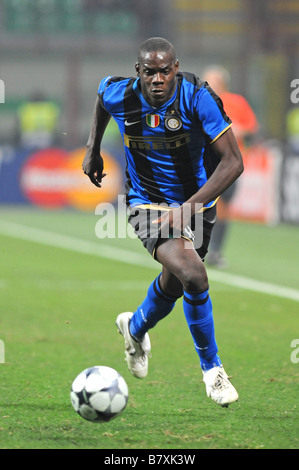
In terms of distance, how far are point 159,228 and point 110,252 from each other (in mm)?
7235

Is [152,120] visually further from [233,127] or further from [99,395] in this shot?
[233,127]

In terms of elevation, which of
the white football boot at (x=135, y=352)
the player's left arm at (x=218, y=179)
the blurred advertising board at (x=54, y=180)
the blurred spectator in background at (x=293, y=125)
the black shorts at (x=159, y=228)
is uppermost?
the player's left arm at (x=218, y=179)

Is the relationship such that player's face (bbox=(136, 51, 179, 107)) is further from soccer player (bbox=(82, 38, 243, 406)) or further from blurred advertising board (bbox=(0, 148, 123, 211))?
blurred advertising board (bbox=(0, 148, 123, 211))

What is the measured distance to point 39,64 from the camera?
3294 centimetres

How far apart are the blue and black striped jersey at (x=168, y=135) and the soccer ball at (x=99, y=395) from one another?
1.15 metres

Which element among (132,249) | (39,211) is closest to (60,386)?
(132,249)

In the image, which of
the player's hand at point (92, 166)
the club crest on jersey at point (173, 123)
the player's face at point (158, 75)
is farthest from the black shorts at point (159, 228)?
the player's face at point (158, 75)

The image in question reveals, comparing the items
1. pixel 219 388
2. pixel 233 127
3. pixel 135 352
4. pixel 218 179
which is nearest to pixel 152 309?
pixel 135 352

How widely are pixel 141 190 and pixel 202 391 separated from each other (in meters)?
1.11

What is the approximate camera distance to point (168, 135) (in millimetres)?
4875

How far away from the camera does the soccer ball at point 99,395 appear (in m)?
4.22

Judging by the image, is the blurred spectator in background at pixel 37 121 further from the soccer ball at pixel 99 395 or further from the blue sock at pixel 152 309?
the soccer ball at pixel 99 395

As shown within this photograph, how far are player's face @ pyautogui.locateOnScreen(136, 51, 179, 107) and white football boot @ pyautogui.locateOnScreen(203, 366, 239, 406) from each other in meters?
1.35
